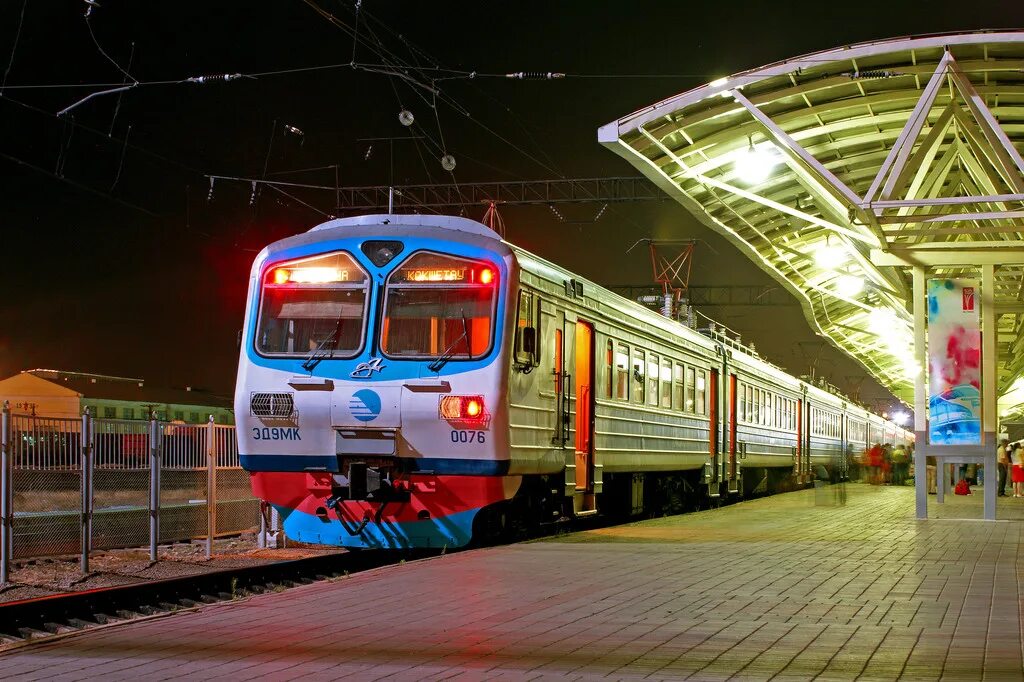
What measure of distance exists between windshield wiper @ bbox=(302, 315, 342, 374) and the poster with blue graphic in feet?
32.3

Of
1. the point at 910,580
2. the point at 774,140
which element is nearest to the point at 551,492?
the point at 910,580

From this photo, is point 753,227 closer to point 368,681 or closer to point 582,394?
point 582,394

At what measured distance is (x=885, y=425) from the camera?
73.4 m

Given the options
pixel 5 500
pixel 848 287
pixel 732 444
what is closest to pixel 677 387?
pixel 732 444

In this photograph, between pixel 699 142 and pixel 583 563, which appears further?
pixel 699 142

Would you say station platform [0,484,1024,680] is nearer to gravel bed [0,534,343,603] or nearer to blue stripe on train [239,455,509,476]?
blue stripe on train [239,455,509,476]

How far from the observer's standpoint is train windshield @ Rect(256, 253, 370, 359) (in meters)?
13.0

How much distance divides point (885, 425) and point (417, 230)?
65023 millimetres

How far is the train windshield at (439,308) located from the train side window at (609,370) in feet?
13.5

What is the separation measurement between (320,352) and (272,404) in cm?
74

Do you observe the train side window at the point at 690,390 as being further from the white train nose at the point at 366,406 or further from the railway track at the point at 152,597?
the white train nose at the point at 366,406

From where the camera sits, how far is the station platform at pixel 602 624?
6379mm

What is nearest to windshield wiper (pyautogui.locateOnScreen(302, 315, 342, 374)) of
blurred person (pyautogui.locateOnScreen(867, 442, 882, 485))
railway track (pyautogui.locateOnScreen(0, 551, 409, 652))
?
railway track (pyautogui.locateOnScreen(0, 551, 409, 652))

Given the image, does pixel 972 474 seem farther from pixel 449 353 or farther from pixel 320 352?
pixel 320 352
